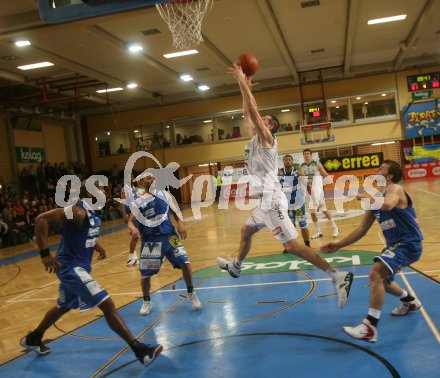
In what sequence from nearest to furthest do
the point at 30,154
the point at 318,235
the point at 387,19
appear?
the point at 318,235 → the point at 387,19 → the point at 30,154

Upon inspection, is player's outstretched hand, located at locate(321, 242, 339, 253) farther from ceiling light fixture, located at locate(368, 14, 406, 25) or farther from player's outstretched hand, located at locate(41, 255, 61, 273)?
ceiling light fixture, located at locate(368, 14, 406, 25)

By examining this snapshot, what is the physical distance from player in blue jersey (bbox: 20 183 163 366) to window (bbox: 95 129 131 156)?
25.1m

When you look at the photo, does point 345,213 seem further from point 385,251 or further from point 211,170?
point 211,170

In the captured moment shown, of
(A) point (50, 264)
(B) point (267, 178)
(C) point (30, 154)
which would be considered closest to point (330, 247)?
(B) point (267, 178)

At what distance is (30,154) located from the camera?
23.4 meters

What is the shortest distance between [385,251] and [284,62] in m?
18.6

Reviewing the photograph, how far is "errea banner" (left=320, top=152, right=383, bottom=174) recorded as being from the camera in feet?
77.8

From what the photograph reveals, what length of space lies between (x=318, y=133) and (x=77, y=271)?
72.3 feet

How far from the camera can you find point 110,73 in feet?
66.3

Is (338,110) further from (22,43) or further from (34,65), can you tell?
(22,43)

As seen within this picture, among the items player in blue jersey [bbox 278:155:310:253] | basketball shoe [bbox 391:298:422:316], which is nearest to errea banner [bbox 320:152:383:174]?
player in blue jersey [bbox 278:155:310:253]

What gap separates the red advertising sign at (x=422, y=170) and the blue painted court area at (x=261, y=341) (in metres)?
21.4

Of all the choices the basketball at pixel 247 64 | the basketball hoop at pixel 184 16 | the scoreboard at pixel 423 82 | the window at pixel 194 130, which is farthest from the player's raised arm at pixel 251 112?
the window at pixel 194 130

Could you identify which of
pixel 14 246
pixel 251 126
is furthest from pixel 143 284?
pixel 14 246
